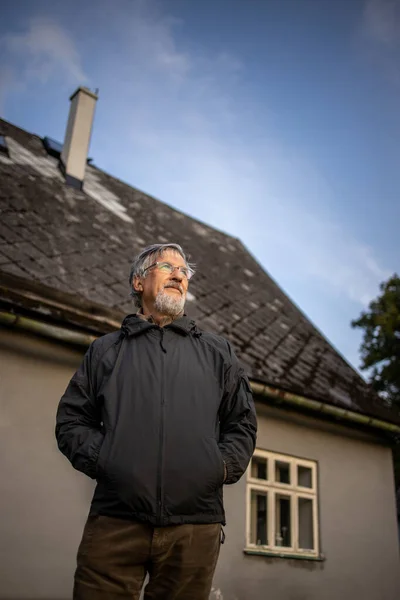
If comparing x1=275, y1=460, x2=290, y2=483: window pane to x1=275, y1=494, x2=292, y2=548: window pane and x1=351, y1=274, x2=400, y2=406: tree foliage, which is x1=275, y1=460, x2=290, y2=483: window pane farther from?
x1=351, y1=274, x2=400, y2=406: tree foliage

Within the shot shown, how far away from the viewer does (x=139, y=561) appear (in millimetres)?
2225

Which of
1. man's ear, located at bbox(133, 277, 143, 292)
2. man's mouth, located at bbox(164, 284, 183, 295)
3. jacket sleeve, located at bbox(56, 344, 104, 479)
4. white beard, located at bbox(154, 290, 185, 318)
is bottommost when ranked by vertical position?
jacket sleeve, located at bbox(56, 344, 104, 479)

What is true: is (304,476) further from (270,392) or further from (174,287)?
(174,287)

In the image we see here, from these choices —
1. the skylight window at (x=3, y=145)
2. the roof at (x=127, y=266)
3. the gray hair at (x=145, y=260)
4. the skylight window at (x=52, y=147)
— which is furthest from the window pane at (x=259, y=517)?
the skylight window at (x=52, y=147)

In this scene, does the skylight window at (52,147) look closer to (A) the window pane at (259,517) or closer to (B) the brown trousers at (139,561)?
(A) the window pane at (259,517)

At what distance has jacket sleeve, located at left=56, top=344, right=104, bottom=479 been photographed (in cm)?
234

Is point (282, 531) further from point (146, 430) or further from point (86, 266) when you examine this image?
point (146, 430)

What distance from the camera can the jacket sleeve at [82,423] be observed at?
2.34m

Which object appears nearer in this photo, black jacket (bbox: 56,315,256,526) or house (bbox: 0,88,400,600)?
black jacket (bbox: 56,315,256,526)

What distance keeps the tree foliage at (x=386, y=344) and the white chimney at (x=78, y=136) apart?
1174 cm

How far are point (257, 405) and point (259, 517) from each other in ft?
5.37

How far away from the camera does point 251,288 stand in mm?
10625

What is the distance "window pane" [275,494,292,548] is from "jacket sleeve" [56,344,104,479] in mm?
5479

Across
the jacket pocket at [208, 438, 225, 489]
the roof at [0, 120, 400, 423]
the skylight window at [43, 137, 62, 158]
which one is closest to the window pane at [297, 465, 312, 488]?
the roof at [0, 120, 400, 423]
